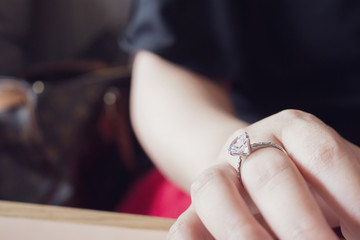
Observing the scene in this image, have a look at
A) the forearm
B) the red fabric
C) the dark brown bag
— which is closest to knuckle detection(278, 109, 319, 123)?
the forearm

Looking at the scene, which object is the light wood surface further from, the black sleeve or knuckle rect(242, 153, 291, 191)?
the black sleeve

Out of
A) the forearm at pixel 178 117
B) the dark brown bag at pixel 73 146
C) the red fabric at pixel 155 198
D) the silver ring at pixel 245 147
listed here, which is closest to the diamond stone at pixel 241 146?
the silver ring at pixel 245 147

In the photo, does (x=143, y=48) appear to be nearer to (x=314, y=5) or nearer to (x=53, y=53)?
(x=314, y=5)

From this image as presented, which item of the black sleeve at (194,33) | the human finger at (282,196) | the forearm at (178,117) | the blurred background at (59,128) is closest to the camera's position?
the human finger at (282,196)

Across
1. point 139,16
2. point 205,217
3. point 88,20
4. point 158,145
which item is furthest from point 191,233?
point 88,20

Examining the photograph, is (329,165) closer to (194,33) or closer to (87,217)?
(87,217)

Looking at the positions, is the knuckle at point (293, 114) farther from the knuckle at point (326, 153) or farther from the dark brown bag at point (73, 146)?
the dark brown bag at point (73, 146)
